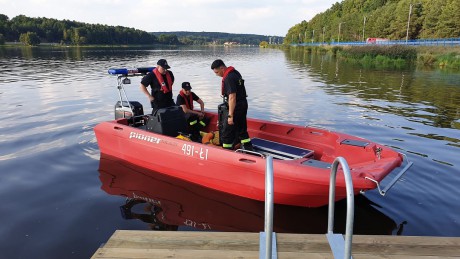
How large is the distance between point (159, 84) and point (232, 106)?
2234 millimetres

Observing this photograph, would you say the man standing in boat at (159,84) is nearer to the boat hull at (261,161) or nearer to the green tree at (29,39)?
the boat hull at (261,161)

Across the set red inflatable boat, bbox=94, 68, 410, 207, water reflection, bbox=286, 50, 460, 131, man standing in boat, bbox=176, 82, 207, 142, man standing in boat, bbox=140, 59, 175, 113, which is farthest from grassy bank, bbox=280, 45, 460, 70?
man standing in boat, bbox=140, 59, 175, 113

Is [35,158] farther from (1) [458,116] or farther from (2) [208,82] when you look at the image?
(2) [208,82]

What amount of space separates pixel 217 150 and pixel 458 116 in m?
10.5

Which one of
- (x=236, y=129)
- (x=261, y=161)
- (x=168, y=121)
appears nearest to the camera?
(x=261, y=161)

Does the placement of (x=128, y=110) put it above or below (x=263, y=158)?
above

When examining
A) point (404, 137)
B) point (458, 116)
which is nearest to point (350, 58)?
point (458, 116)

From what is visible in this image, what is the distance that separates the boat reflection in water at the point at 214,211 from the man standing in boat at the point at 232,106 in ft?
3.38

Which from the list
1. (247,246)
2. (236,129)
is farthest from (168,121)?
(247,246)

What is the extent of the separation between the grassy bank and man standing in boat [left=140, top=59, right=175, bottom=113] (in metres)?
30.1

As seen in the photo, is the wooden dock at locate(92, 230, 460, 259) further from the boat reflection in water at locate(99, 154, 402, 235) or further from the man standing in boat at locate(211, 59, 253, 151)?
the man standing in boat at locate(211, 59, 253, 151)

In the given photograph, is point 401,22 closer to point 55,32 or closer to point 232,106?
point 232,106

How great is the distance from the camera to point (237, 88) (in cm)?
595

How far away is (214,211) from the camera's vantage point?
561cm
